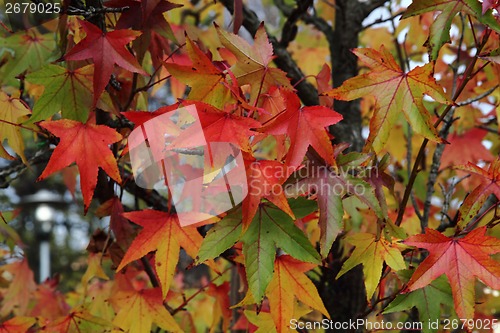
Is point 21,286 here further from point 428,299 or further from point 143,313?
point 428,299

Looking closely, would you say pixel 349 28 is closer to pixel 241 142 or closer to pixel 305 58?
pixel 305 58

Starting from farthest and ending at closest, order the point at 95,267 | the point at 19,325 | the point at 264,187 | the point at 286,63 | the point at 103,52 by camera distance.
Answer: the point at 286,63, the point at 95,267, the point at 19,325, the point at 103,52, the point at 264,187

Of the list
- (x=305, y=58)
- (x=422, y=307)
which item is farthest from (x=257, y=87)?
(x=305, y=58)

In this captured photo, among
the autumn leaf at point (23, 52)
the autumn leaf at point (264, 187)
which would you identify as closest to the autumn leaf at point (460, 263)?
the autumn leaf at point (264, 187)

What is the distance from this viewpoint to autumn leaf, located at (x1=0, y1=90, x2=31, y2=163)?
99 cm

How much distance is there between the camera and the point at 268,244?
0.81 metres

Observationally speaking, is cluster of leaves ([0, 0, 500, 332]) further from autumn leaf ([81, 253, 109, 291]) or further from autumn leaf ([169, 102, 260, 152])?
autumn leaf ([81, 253, 109, 291])

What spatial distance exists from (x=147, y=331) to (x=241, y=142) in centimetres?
54

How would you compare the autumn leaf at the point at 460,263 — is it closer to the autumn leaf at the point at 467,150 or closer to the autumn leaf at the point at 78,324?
the autumn leaf at the point at 78,324

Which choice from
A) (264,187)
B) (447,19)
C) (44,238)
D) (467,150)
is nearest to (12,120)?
(264,187)

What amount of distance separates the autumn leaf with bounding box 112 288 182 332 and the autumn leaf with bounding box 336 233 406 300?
1.36ft

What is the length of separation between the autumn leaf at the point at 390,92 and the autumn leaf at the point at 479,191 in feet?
0.36

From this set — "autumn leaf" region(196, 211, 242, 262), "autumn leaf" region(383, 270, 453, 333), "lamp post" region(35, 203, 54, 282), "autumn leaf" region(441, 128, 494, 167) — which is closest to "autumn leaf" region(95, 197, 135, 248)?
"autumn leaf" region(196, 211, 242, 262)

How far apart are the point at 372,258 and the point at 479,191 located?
8.0 inches
